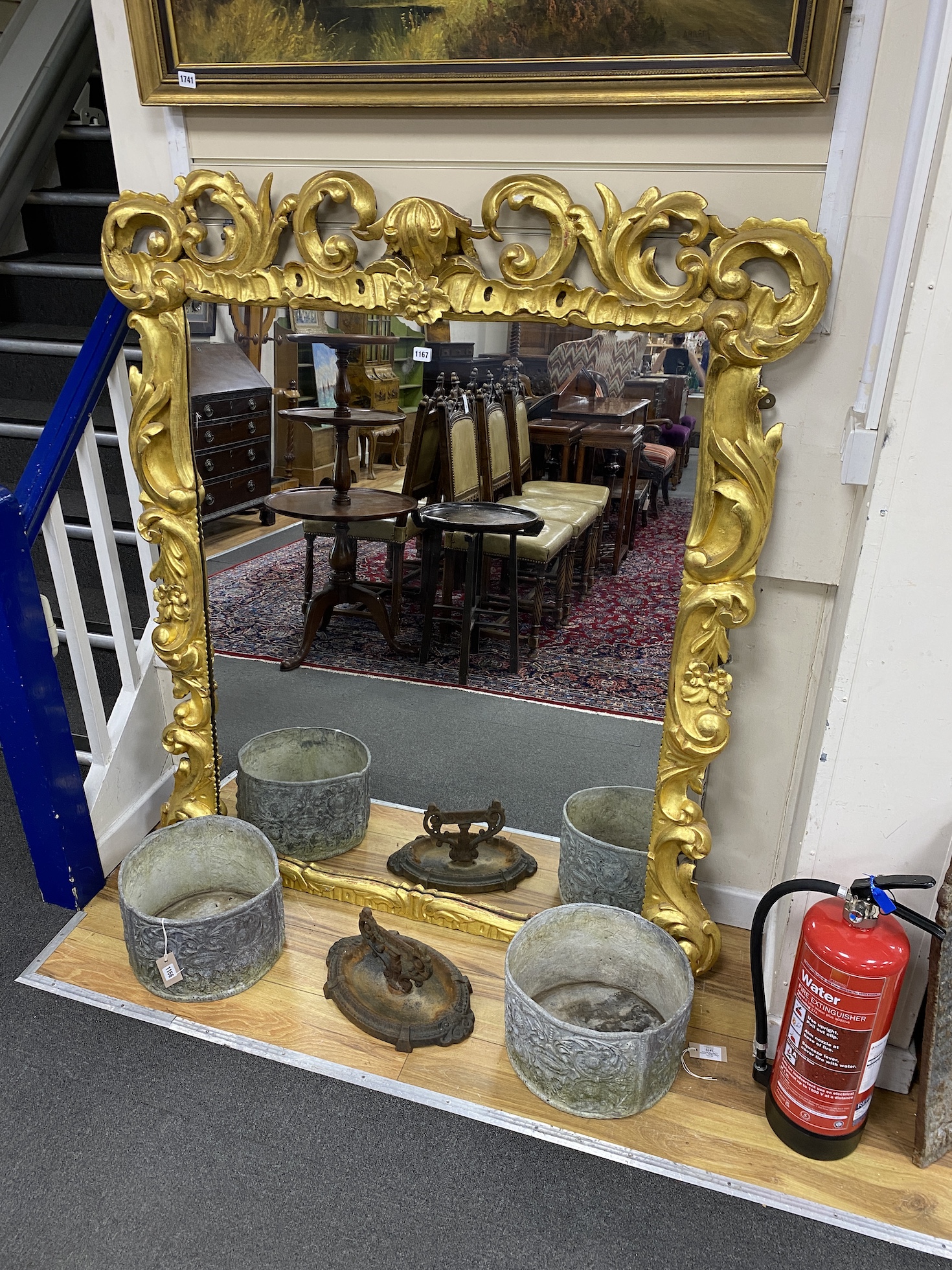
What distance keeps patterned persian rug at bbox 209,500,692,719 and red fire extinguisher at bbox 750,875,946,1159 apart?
0.47 m

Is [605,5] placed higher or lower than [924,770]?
higher

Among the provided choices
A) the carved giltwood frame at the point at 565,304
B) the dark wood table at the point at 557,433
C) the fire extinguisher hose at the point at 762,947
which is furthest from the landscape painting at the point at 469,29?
the fire extinguisher hose at the point at 762,947

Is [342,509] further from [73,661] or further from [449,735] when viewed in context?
[73,661]

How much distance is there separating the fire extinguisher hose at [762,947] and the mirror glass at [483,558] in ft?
1.20

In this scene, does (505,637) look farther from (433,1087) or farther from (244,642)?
(433,1087)

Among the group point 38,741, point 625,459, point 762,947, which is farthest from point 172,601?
point 762,947

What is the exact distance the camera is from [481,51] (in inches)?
51.5

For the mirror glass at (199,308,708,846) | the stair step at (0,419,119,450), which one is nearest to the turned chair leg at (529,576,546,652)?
the mirror glass at (199,308,708,846)

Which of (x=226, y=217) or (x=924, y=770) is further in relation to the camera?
(x=226, y=217)

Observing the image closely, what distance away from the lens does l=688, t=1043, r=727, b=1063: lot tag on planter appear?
1.49m

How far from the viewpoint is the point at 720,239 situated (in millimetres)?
1295

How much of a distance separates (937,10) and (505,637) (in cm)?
115

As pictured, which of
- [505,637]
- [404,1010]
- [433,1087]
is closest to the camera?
[433,1087]

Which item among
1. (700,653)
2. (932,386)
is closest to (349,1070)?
(700,653)
